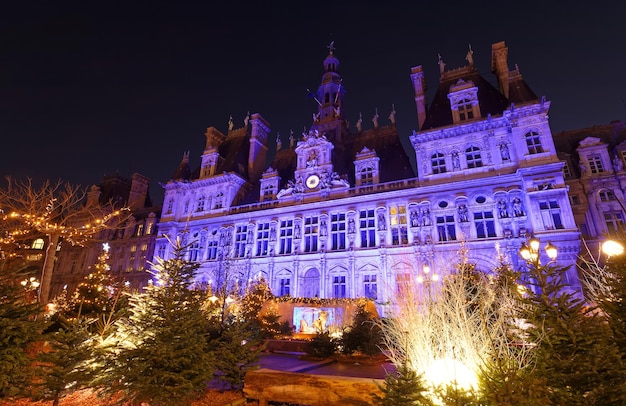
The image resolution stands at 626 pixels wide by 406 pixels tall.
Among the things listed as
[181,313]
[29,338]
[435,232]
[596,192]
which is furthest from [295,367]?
[596,192]

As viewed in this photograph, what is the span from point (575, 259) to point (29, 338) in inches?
980

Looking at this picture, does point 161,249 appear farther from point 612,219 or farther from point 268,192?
point 612,219

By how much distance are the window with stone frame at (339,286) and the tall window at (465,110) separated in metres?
15.9

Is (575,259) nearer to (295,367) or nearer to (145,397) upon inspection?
(295,367)

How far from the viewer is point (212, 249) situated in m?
32.8

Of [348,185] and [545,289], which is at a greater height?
[348,185]

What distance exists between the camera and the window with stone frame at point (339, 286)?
1007 inches

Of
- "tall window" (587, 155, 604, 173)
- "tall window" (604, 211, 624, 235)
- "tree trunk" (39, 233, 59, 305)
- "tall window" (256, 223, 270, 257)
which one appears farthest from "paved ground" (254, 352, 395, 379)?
"tall window" (587, 155, 604, 173)

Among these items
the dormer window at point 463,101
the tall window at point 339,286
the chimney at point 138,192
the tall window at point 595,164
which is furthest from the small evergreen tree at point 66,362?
the chimney at point 138,192

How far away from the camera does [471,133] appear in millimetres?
25172

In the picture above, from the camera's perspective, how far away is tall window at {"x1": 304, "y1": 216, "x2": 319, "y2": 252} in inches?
1104

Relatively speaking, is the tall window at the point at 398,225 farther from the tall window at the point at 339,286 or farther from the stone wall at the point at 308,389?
the stone wall at the point at 308,389

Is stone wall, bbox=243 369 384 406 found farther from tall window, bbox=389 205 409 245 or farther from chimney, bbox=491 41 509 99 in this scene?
chimney, bbox=491 41 509 99

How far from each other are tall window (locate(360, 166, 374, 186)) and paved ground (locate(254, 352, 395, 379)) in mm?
18367
